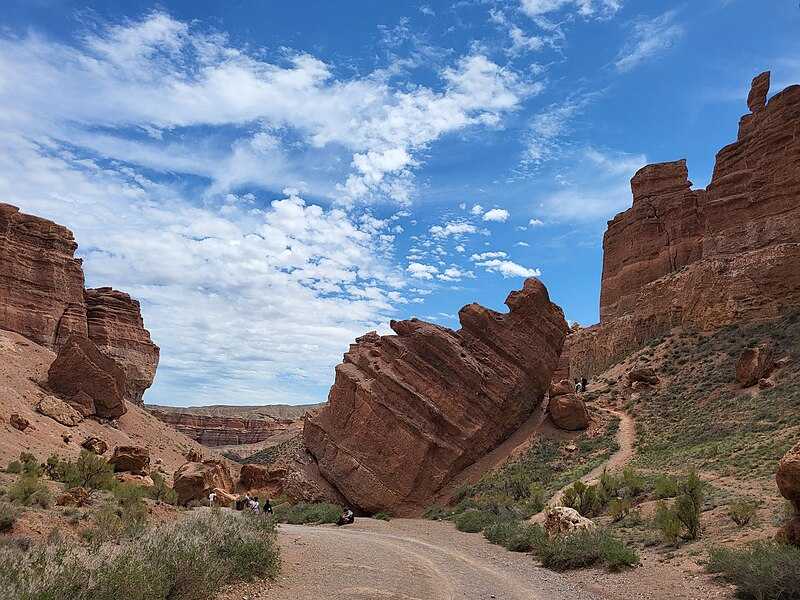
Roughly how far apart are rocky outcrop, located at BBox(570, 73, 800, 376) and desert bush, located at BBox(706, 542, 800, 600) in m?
33.7

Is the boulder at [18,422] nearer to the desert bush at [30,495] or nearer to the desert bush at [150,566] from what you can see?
the desert bush at [30,495]

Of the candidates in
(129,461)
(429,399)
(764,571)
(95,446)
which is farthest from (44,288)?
(764,571)

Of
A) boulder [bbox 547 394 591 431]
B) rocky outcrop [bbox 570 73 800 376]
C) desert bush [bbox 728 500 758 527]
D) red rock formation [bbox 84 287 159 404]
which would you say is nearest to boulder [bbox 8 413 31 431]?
red rock formation [bbox 84 287 159 404]

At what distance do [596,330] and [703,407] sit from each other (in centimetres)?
3266

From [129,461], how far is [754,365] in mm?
32144

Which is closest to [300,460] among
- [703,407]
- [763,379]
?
[703,407]

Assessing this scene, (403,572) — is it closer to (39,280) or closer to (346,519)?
(346,519)

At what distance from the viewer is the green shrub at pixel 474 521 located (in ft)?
72.0

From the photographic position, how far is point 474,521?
22.4 metres

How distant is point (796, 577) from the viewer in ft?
28.0

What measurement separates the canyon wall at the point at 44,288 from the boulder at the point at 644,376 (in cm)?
4023

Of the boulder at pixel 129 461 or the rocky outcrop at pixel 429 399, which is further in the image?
the rocky outcrop at pixel 429 399

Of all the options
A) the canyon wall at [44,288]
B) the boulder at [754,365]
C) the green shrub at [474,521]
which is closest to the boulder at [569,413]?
the boulder at [754,365]

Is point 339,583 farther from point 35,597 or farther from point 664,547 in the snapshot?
point 664,547
